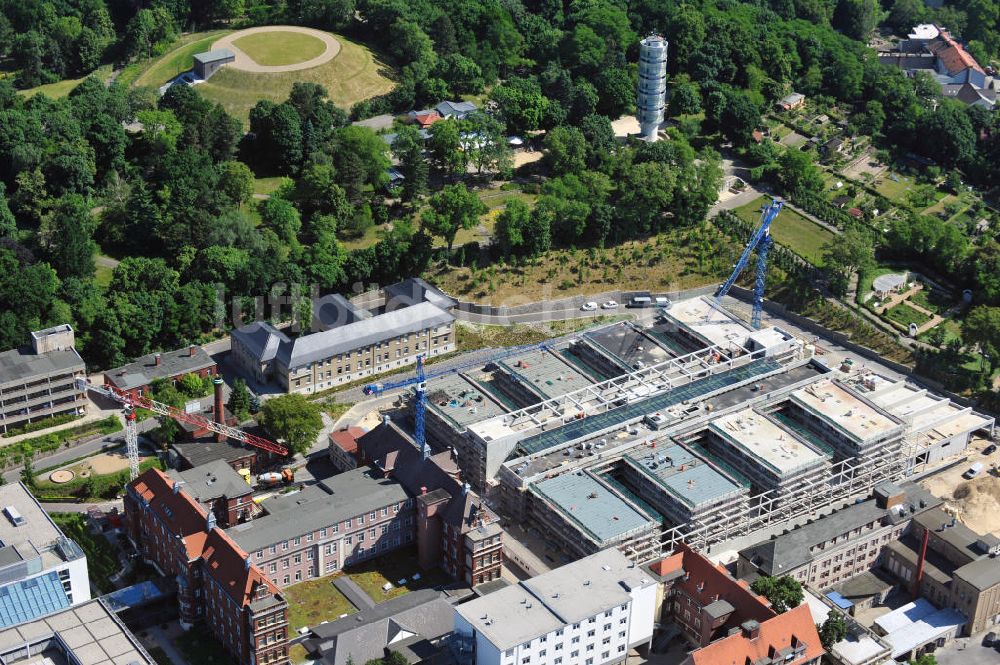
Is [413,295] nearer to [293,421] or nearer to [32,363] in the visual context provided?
[293,421]

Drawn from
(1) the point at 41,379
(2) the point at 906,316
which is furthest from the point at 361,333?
(2) the point at 906,316

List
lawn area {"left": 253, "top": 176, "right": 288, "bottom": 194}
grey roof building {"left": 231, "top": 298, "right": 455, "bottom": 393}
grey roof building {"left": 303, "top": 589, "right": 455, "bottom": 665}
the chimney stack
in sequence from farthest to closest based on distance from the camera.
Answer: lawn area {"left": 253, "top": 176, "right": 288, "bottom": 194}, grey roof building {"left": 231, "top": 298, "right": 455, "bottom": 393}, the chimney stack, grey roof building {"left": 303, "top": 589, "right": 455, "bottom": 665}

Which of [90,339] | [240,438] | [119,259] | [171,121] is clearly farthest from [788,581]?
[171,121]

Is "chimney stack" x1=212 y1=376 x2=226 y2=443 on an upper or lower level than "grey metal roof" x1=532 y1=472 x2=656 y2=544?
upper

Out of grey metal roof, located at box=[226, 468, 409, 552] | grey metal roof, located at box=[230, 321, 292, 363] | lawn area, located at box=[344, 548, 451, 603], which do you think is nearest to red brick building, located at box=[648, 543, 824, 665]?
lawn area, located at box=[344, 548, 451, 603]

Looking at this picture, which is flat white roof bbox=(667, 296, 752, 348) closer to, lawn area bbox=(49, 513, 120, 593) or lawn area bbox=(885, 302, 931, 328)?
lawn area bbox=(885, 302, 931, 328)

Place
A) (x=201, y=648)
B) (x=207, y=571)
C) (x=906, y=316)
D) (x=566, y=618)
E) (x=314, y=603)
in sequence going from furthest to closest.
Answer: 1. (x=906, y=316)
2. (x=314, y=603)
3. (x=201, y=648)
4. (x=207, y=571)
5. (x=566, y=618)

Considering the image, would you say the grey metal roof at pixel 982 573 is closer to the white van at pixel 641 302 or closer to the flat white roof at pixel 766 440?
the flat white roof at pixel 766 440
